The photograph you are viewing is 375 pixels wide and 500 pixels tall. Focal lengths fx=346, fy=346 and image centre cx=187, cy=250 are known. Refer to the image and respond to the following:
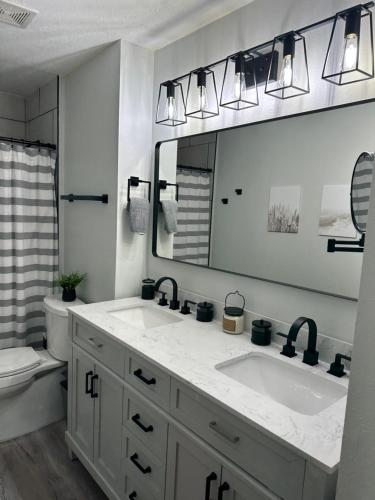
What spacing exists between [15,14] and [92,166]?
88 centimetres

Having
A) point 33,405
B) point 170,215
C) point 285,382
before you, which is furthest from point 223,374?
point 33,405

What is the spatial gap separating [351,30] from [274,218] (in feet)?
2.35

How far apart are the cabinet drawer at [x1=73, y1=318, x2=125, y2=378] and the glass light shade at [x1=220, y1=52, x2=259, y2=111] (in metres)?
1.19

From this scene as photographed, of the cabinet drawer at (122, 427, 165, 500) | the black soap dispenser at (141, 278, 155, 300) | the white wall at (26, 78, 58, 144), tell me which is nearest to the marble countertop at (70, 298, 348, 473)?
the black soap dispenser at (141, 278, 155, 300)

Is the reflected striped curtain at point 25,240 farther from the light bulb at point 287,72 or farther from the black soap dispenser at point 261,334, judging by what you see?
the light bulb at point 287,72

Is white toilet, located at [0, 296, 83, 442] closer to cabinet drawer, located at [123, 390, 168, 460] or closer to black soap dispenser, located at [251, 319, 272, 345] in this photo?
cabinet drawer, located at [123, 390, 168, 460]

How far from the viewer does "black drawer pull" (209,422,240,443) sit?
983mm

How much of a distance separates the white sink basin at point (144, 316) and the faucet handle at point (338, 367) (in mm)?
835

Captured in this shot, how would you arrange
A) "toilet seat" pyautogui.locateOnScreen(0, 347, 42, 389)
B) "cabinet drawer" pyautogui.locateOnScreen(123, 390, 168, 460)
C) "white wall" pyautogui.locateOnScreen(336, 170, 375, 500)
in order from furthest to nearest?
"toilet seat" pyautogui.locateOnScreen(0, 347, 42, 389) < "cabinet drawer" pyautogui.locateOnScreen(123, 390, 168, 460) < "white wall" pyautogui.locateOnScreen(336, 170, 375, 500)

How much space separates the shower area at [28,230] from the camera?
8.26 ft

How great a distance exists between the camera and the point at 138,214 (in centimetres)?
206

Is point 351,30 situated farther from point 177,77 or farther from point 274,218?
point 177,77

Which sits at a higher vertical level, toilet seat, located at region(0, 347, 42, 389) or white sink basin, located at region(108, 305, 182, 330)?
white sink basin, located at region(108, 305, 182, 330)

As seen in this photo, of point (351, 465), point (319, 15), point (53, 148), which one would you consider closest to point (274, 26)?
point (319, 15)
